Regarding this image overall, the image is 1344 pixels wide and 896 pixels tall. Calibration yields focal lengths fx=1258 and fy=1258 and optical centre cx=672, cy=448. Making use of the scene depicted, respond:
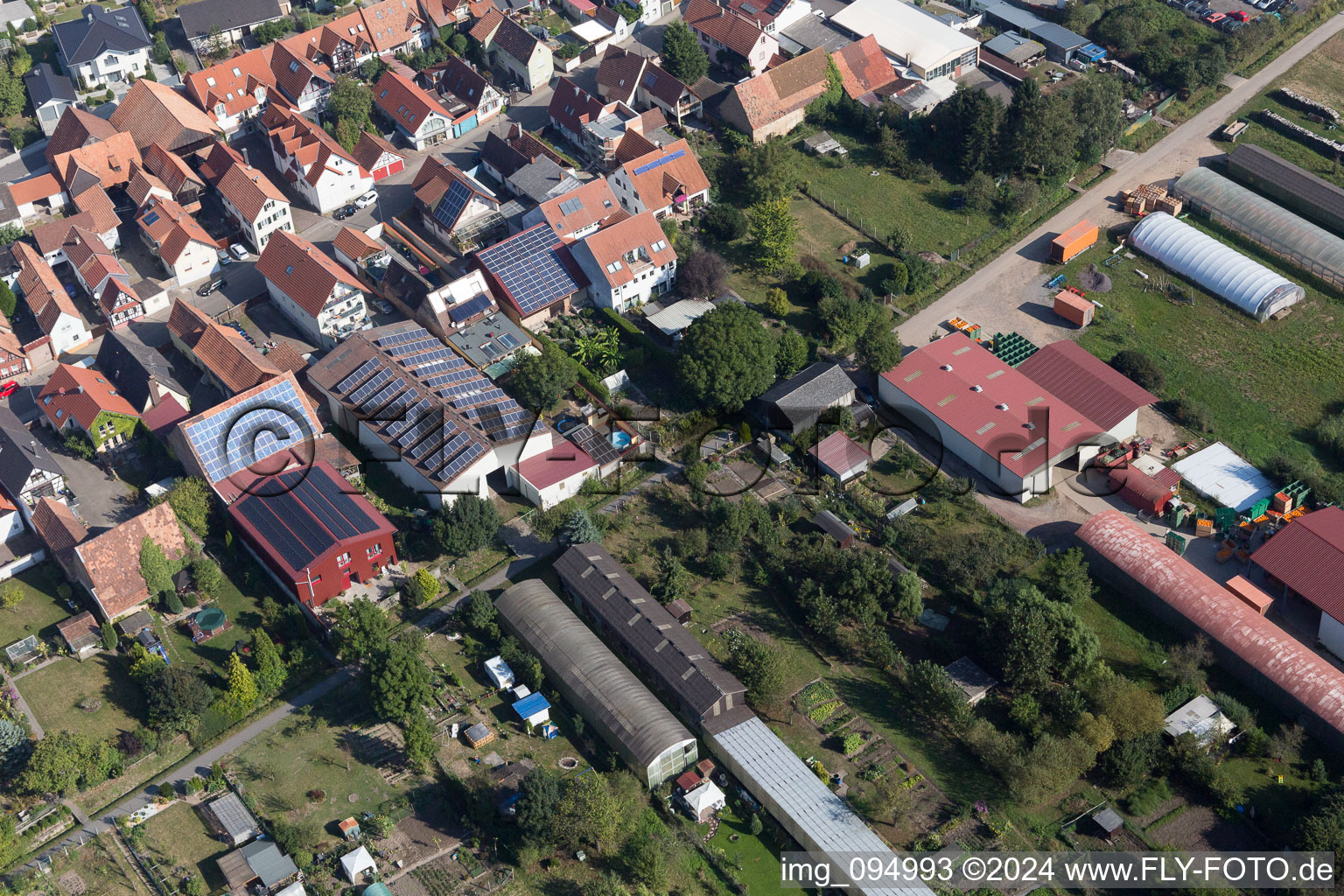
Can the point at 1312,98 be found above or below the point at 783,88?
below

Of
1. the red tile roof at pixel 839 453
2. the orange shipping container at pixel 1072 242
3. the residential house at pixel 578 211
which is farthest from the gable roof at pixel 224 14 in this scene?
the orange shipping container at pixel 1072 242

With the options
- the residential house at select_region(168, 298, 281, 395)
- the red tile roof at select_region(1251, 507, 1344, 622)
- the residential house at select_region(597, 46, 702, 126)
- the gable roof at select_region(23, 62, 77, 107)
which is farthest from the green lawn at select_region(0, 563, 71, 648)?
the red tile roof at select_region(1251, 507, 1344, 622)

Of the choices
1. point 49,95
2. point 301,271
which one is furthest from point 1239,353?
point 49,95

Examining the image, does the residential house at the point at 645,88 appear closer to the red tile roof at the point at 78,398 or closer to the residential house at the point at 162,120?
Result: the residential house at the point at 162,120

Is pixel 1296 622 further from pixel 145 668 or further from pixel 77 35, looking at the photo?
pixel 77 35

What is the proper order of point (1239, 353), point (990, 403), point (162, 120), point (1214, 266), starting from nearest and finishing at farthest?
point (990, 403) < point (1239, 353) < point (1214, 266) < point (162, 120)

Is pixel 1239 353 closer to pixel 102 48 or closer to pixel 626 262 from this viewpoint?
pixel 626 262

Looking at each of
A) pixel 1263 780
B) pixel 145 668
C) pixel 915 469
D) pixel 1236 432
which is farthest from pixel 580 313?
pixel 1263 780
